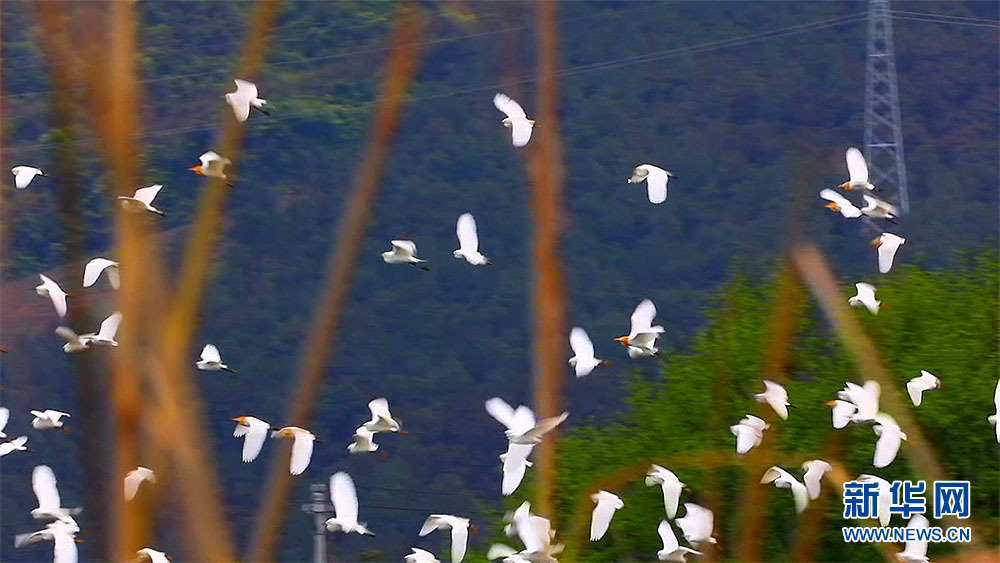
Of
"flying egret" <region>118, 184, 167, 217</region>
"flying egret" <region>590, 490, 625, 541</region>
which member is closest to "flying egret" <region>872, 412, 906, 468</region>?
"flying egret" <region>590, 490, 625, 541</region>

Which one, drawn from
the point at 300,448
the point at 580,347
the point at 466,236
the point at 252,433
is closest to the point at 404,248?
the point at 466,236

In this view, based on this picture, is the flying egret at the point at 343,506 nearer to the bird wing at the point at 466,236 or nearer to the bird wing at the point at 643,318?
the bird wing at the point at 466,236

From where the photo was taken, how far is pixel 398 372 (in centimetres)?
2075

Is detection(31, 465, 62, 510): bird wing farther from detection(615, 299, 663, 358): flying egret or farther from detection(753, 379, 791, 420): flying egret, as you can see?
detection(753, 379, 791, 420): flying egret

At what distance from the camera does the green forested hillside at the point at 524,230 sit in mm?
12875

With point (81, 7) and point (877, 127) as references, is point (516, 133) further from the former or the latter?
point (877, 127)

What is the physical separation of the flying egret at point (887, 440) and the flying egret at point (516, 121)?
1.89 meters

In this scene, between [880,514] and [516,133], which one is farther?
[880,514]

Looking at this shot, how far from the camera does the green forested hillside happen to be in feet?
42.2

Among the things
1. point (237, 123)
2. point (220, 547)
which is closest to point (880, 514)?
point (237, 123)

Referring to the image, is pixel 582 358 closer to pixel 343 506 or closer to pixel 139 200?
pixel 343 506

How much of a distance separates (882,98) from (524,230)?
5624mm

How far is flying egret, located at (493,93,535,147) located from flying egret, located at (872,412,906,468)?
1887 millimetres

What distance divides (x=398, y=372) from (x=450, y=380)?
0.70 meters
